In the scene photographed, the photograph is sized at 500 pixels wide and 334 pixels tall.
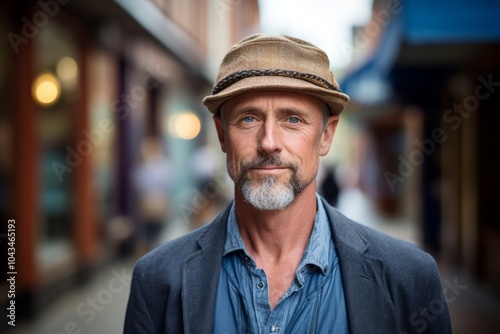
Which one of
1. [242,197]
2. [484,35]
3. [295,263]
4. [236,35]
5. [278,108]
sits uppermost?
[236,35]

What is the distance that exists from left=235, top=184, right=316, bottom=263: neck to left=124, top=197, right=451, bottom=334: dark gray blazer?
12 centimetres

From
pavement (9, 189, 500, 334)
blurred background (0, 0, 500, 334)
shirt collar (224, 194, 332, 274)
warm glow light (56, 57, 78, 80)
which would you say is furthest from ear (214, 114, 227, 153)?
warm glow light (56, 57, 78, 80)

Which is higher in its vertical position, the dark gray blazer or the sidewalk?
the dark gray blazer

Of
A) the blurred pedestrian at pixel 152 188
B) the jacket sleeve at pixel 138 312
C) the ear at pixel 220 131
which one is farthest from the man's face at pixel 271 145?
the blurred pedestrian at pixel 152 188

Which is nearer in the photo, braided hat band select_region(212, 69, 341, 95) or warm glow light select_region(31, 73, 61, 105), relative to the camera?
braided hat band select_region(212, 69, 341, 95)

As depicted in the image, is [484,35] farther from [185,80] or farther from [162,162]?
[185,80]

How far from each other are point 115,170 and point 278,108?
34.3 feet

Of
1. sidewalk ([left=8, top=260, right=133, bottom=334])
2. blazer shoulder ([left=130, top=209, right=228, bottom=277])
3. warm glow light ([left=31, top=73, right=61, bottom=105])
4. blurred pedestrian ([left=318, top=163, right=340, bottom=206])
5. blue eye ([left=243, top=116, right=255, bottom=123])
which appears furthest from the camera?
blurred pedestrian ([left=318, top=163, right=340, bottom=206])

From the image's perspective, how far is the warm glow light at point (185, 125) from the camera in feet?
63.5

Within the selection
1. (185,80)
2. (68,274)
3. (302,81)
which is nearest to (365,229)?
(302,81)

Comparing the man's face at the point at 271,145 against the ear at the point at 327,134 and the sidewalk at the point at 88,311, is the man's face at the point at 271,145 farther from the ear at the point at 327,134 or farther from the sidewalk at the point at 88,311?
the sidewalk at the point at 88,311

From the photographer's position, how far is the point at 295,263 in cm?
212

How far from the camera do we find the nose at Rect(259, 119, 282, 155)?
197 cm

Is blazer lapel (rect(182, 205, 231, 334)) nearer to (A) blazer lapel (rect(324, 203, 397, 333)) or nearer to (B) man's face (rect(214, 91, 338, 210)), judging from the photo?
(B) man's face (rect(214, 91, 338, 210))
